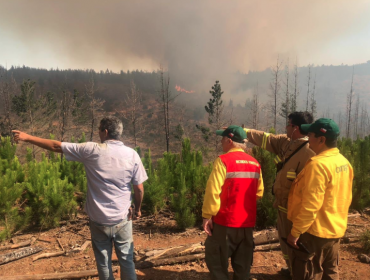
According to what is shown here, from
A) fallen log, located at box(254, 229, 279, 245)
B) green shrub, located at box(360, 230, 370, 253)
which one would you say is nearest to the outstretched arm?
fallen log, located at box(254, 229, 279, 245)

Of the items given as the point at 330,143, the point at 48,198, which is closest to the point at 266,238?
the point at 330,143

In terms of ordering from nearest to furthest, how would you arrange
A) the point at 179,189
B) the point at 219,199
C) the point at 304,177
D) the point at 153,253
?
the point at 304,177 < the point at 219,199 < the point at 153,253 < the point at 179,189

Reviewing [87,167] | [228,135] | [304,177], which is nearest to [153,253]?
[87,167]

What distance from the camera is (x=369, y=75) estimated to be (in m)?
174

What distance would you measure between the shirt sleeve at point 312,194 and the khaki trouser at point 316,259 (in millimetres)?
243

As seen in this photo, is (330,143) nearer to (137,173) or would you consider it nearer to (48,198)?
(137,173)

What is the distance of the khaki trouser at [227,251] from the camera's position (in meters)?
2.43

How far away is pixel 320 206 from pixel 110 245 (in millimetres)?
2016

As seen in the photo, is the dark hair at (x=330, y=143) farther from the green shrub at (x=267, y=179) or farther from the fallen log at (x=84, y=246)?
the fallen log at (x=84, y=246)

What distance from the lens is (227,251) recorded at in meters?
2.43

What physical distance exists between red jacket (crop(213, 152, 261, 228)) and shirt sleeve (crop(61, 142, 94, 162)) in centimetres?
127

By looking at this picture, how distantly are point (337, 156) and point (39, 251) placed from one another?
4.66m

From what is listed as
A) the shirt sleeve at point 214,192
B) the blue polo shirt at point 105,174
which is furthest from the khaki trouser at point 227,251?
the blue polo shirt at point 105,174

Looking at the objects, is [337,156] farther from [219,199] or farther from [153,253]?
[153,253]
